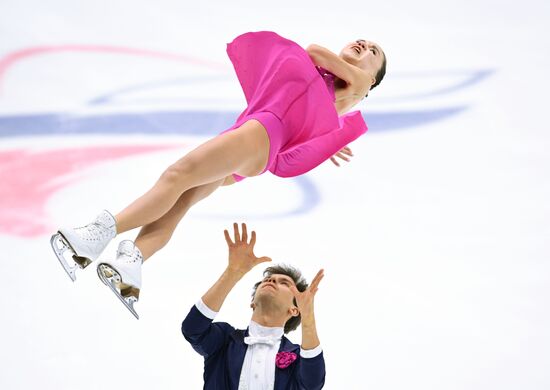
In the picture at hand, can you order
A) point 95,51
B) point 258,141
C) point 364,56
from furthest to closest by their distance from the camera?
point 95,51 → point 364,56 → point 258,141

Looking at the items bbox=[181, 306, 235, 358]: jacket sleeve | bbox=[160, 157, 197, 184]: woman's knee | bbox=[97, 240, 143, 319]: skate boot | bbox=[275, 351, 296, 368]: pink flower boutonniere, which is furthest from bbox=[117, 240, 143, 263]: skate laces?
bbox=[275, 351, 296, 368]: pink flower boutonniere

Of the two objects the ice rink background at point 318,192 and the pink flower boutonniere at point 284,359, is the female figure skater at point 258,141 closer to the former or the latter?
the pink flower boutonniere at point 284,359

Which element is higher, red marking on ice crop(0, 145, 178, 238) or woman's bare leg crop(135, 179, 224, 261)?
red marking on ice crop(0, 145, 178, 238)

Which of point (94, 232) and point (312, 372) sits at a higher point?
point (94, 232)

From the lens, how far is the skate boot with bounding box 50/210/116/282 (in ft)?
10.7

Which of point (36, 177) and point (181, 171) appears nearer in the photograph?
point (181, 171)

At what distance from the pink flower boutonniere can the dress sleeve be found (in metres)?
0.78

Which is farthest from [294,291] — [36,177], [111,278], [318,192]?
[36,177]

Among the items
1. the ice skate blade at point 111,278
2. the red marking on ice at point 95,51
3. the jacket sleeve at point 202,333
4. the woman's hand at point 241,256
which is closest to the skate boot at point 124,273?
the ice skate blade at point 111,278

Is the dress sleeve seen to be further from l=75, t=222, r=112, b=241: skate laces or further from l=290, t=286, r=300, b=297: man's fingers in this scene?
l=75, t=222, r=112, b=241: skate laces

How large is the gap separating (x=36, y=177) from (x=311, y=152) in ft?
8.28

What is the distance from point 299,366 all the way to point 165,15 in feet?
15.9

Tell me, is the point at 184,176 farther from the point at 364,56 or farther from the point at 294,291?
the point at 364,56

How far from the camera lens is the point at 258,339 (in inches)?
155
